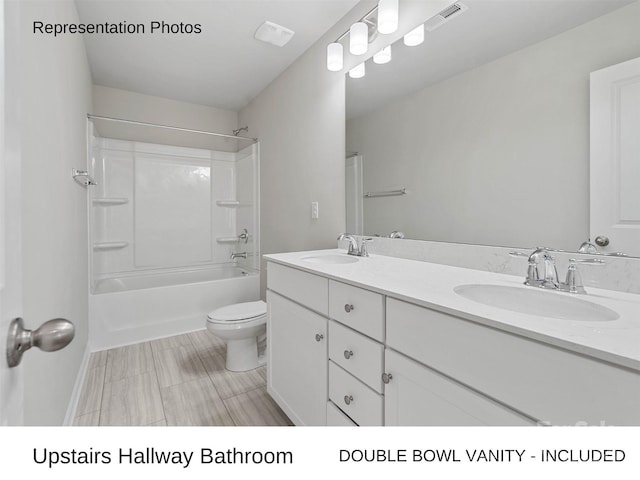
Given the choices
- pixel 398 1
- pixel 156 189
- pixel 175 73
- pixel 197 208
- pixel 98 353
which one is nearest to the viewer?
pixel 398 1

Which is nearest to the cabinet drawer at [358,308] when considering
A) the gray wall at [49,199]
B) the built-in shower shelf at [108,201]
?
the gray wall at [49,199]

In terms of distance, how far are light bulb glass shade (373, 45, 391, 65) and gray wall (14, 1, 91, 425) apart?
4.79 ft

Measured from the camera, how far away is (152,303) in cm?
241

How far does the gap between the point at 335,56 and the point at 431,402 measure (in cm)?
186

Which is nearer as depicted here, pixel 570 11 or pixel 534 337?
pixel 534 337

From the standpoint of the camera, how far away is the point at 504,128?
1.13 meters

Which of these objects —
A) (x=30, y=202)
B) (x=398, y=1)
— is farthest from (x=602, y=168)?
(x=30, y=202)

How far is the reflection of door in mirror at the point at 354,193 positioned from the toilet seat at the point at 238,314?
2.69 feet

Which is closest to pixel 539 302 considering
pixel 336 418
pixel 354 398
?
pixel 354 398

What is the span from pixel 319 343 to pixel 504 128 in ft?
3.63

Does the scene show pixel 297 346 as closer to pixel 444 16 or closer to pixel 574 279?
pixel 574 279

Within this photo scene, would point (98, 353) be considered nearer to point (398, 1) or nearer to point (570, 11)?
point (398, 1)

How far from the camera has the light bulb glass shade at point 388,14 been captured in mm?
1437

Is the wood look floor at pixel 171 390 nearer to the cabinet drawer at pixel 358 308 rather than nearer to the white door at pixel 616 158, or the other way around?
the cabinet drawer at pixel 358 308
